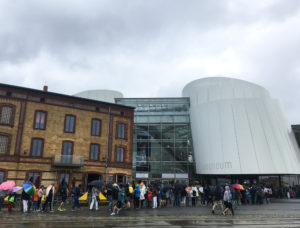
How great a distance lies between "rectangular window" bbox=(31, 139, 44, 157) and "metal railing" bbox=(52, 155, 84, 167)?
1.67m

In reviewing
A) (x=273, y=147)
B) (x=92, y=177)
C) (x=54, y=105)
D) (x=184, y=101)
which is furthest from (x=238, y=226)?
(x=184, y=101)

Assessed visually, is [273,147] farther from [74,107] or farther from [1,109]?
[1,109]

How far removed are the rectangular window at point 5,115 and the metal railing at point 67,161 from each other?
5639 millimetres

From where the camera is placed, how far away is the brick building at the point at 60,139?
79.9 ft

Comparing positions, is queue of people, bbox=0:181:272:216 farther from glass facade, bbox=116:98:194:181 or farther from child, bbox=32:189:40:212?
glass facade, bbox=116:98:194:181

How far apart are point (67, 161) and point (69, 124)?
4138 millimetres

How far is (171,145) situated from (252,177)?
37.4 ft

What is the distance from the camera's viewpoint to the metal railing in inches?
984

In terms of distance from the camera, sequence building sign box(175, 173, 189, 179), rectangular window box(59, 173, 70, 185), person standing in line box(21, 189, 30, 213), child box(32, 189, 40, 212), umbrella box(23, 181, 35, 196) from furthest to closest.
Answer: building sign box(175, 173, 189, 179) < rectangular window box(59, 173, 70, 185) < child box(32, 189, 40, 212) < person standing in line box(21, 189, 30, 213) < umbrella box(23, 181, 35, 196)

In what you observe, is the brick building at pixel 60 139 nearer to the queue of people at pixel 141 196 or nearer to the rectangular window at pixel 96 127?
the rectangular window at pixel 96 127

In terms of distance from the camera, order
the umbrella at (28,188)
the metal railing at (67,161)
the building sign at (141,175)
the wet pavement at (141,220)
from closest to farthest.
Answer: the wet pavement at (141,220) → the umbrella at (28,188) → the metal railing at (67,161) → the building sign at (141,175)

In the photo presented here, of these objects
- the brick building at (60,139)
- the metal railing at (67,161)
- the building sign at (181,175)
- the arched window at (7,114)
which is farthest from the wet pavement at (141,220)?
the building sign at (181,175)

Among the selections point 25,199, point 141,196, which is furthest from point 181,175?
point 25,199

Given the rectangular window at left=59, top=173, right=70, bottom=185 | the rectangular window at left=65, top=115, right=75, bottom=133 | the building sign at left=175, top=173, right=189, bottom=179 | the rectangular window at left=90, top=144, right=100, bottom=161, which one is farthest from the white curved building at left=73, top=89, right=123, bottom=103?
the rectangular window at left=59, top=173, right=70, bottom=185
